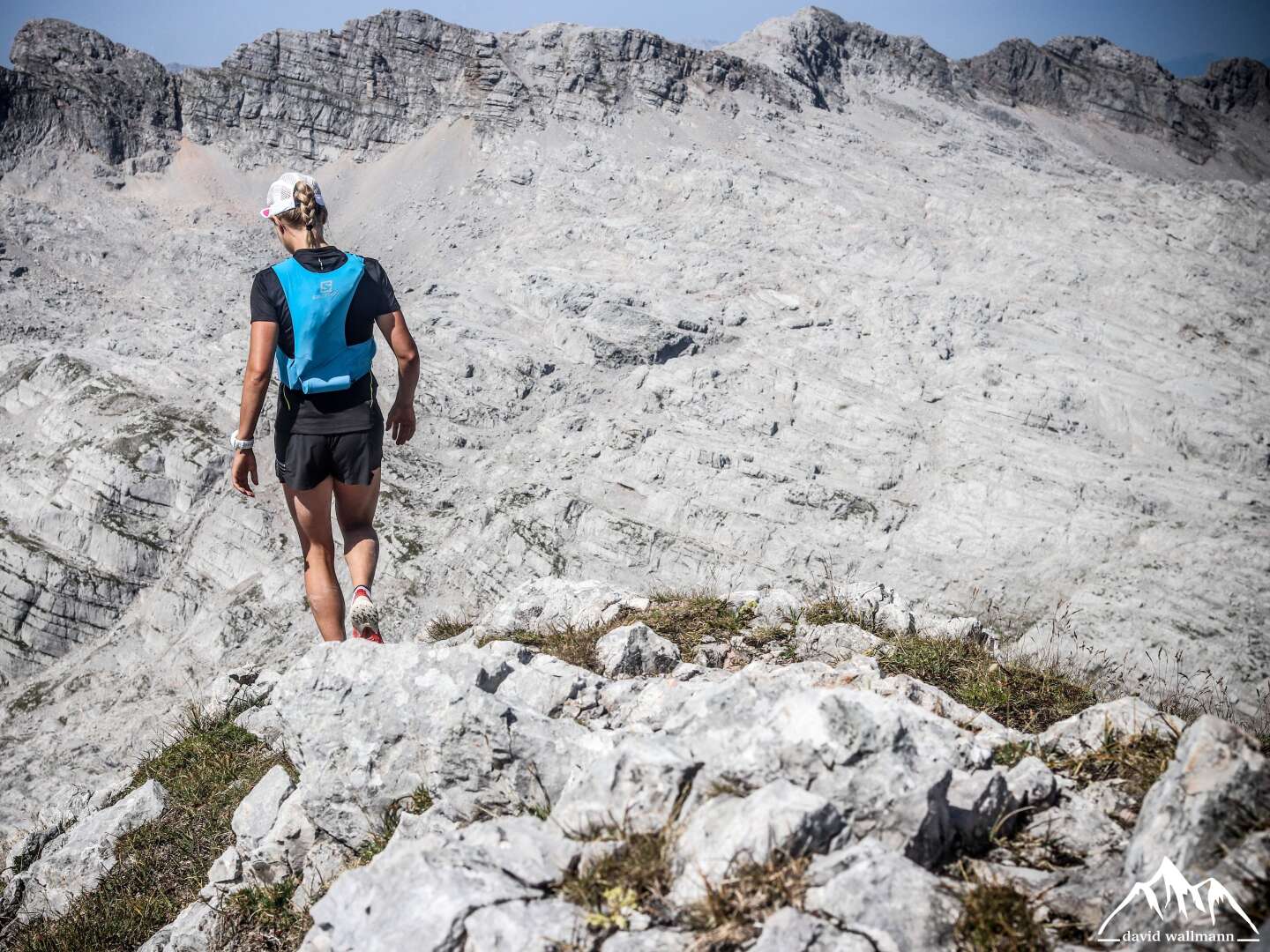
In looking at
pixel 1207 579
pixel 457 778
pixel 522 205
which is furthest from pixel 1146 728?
pixel 522 205

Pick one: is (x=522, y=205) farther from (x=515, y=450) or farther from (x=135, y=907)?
(x=135, y=907)

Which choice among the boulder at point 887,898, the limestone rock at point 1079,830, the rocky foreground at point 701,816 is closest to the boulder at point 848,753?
the rocky foreground at point 701,816

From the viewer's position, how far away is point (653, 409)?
27141 millimetres

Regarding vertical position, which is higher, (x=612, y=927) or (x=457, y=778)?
(x=612, y=927)

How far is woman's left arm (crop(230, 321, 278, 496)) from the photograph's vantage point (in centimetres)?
531

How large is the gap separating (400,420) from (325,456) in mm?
716

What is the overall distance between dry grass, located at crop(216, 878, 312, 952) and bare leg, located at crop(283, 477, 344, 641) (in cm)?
188

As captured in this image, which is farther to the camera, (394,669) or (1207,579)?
(1207,579)

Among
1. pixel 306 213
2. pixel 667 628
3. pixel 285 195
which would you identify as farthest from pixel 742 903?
pixel 285 195

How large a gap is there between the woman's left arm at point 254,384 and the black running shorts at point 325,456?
0.23m

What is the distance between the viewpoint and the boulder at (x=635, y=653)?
5836 mm

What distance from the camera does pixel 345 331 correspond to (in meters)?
5.56

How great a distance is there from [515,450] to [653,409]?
16.5ft

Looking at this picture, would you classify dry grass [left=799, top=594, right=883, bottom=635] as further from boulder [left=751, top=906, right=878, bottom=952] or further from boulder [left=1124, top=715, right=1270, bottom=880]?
boulder [left=751, top=906, right=878, bottom=952]
